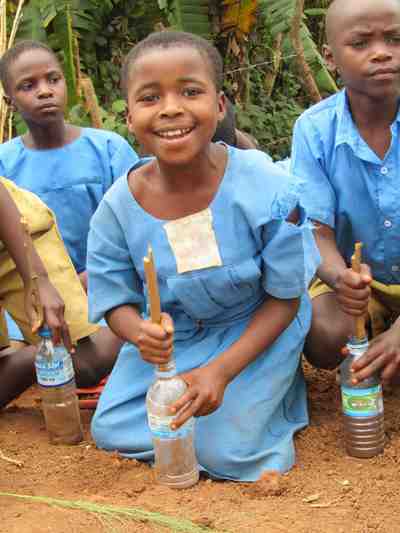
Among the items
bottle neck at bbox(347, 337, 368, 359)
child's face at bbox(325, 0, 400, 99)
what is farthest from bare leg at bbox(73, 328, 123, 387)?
child's face at bbox(325, 0, 400, 99)

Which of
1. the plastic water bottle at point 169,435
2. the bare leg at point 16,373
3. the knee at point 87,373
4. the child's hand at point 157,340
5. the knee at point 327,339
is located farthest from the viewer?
the knee at point 87,373

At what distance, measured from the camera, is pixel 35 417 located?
11.4 feet

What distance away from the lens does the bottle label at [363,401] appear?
2.75m

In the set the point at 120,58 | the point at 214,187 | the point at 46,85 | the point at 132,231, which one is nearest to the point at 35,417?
the point at 132,231

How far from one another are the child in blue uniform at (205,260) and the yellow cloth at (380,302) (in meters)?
0.50

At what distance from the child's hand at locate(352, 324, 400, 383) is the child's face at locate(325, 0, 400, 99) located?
86 centimetres

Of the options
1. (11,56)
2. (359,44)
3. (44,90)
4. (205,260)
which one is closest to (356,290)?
(205,260)

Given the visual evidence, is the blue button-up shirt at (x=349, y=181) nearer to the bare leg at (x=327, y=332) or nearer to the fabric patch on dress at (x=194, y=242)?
the bare leg at (x=327, y=332)

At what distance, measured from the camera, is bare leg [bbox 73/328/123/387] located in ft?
Answer: 11.9

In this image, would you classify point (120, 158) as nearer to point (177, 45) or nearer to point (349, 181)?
point (349, 181)

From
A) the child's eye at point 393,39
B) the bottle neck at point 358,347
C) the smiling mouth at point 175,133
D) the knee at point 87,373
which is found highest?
the child's eye at point 393,39

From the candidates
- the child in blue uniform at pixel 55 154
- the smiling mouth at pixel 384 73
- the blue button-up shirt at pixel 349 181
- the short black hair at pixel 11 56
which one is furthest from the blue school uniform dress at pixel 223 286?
the short black hair at pixel 11 56

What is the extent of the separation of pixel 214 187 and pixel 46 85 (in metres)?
1.68

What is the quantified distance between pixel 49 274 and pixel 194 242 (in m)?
0.96
